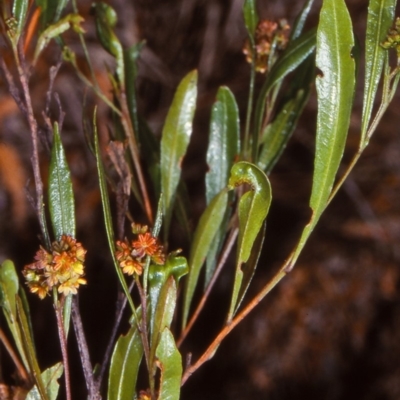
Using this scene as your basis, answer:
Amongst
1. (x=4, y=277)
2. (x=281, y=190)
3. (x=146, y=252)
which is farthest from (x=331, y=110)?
(x=281, y=190)

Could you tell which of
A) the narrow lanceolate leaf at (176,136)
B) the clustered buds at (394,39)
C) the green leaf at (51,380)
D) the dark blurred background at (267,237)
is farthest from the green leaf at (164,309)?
the dark blurred background at (267,237)

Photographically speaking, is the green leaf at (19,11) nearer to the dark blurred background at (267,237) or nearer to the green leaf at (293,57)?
the green leaf at (293,57)

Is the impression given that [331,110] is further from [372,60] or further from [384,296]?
[384,296]

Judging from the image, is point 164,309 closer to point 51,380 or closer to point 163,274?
point 163,274

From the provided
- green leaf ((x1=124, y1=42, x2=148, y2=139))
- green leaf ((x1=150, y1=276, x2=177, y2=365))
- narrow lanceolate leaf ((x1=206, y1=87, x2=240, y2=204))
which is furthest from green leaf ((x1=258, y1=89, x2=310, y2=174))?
green leaf ((x1=150, y1=276, x2=177, y2=365))

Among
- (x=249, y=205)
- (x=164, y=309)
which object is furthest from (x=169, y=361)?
(x=249, y=205)
